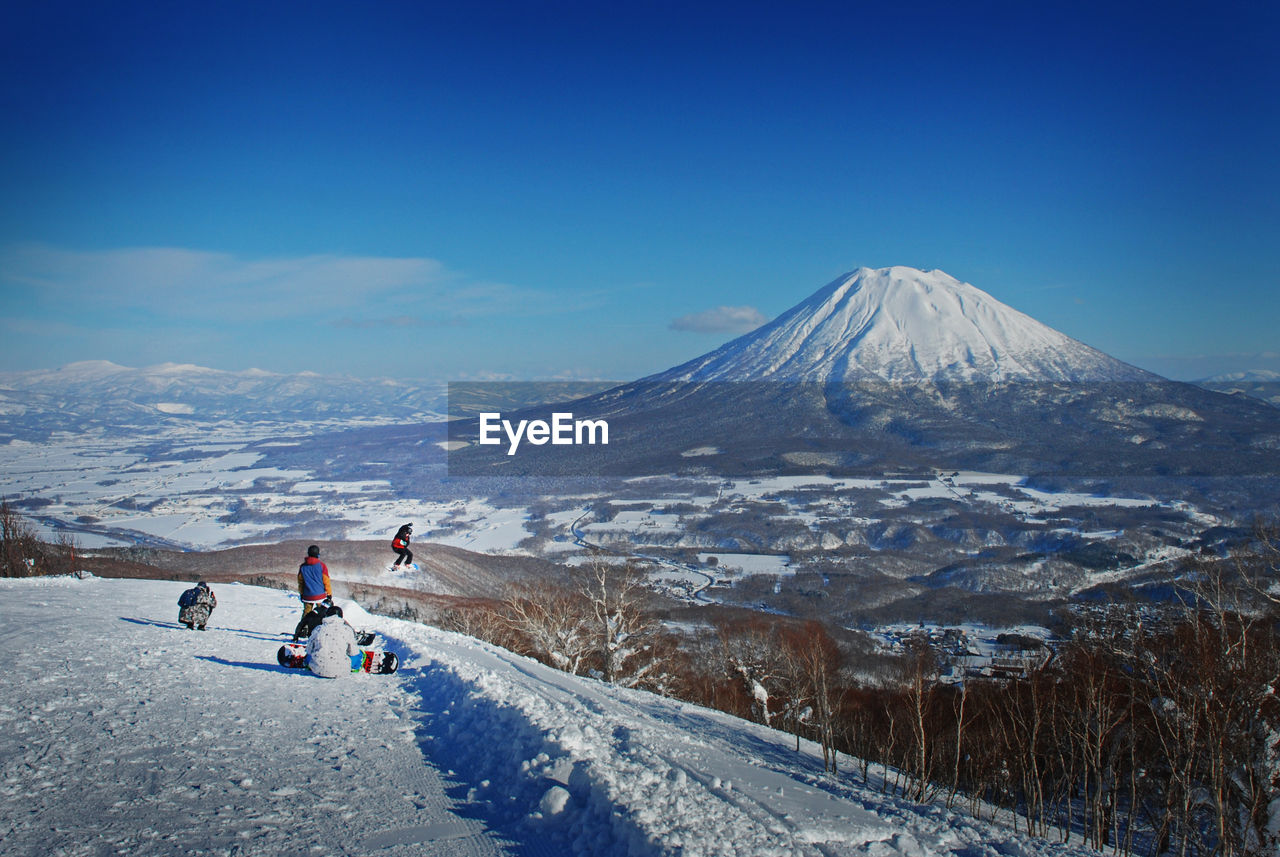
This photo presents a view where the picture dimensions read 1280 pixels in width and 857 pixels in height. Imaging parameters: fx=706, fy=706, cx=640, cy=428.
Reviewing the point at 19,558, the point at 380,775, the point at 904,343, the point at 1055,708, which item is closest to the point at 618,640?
the point at 1055,708

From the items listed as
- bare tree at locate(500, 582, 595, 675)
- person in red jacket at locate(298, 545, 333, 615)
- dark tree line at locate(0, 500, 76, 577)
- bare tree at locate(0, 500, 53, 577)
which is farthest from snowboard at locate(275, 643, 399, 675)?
bare tree at locate(0, 500, 53, 577)

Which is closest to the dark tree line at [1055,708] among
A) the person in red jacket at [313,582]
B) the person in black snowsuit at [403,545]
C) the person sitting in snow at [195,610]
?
the person in black snowsuit at [403,545]

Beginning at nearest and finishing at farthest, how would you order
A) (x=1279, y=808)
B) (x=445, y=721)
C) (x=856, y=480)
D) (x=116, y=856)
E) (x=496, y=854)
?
(x=116, y=856)
(x=496, y=854)
(x=445, y=721)
(x=1279, y=808)
(x=856, y=480)

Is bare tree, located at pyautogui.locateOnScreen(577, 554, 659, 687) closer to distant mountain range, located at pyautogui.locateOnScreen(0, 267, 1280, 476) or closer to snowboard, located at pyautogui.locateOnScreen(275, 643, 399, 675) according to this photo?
snowboard, located at pyautogui.locateOnScreen(275, 643, 399, 675)

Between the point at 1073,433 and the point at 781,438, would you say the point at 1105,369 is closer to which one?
the point at 1073,433

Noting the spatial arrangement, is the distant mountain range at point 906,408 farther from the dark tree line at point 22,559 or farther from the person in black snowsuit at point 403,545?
the person in black snowsuit at point 403,545

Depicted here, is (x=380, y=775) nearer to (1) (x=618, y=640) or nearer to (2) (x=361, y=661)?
(2) (x=361, y=661)

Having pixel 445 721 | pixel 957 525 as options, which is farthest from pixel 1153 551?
pixel 445 721
